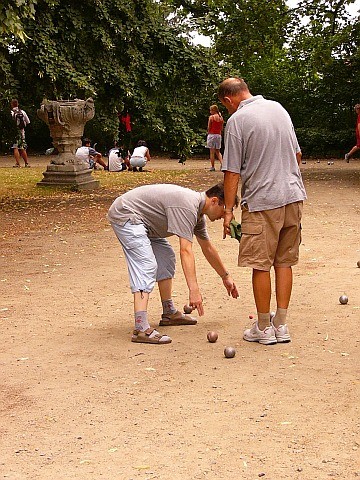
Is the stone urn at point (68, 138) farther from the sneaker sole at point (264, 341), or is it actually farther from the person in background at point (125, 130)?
the sneaker sole at point (264, 341)

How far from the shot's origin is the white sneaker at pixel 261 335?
6.91 m

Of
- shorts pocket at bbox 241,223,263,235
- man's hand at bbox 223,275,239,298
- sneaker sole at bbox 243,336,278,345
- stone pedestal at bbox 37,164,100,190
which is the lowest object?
stone pedestal at bbox 37,164,100,190

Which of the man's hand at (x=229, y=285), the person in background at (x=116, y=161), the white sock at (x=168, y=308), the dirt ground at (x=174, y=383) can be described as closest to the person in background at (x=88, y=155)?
the person in background at (x=116, y=161)

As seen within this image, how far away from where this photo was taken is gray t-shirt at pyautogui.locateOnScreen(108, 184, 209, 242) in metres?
6.71

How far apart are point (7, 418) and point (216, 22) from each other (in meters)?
21.0

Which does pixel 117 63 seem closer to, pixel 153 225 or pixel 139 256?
pixel 153 225

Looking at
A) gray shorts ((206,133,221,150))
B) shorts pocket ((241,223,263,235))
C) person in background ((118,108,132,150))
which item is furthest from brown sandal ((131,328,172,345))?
gray shorts ((206,133,221,150))

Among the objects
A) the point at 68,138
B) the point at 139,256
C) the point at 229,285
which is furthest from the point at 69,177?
the point at 229,285

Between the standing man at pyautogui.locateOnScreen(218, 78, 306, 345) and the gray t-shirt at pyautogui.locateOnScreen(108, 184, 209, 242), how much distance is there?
0.28 m

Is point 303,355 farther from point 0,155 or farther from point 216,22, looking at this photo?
point 0,155

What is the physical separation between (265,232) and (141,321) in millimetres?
1194

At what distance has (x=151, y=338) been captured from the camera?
23.0 feet

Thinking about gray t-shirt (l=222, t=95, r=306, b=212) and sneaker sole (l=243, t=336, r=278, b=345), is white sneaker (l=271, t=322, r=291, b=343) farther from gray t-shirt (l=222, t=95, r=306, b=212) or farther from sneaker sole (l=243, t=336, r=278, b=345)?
gray t-shirt (l=222, t=95, r=306, b=212)

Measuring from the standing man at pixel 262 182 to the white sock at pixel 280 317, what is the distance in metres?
0.10
